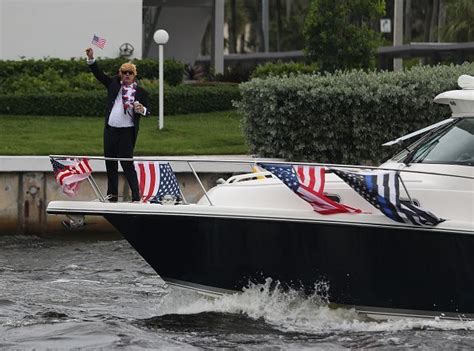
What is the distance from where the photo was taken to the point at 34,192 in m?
18.9

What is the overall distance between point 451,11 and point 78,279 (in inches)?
1738

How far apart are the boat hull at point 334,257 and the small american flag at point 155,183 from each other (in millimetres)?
579

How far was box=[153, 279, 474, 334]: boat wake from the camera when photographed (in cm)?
1167

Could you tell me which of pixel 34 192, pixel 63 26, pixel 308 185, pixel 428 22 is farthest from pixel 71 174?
pixel 428 22

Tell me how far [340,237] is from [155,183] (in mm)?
1902

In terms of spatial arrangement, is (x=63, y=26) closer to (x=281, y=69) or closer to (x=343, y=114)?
(x=281, y=69)

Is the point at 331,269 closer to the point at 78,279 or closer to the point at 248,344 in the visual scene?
the point at 248,344

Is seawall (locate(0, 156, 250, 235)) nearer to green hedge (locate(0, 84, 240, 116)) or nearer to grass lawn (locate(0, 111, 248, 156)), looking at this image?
grass lawn (locate(0, 111, 248, 156))

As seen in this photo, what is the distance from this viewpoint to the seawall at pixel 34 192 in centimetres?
1880

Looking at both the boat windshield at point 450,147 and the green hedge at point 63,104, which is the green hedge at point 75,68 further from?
the boat windshield at point 450,147

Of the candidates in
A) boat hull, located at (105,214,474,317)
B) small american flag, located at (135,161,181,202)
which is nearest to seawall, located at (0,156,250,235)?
small american flag, located at (135,161,181,202)

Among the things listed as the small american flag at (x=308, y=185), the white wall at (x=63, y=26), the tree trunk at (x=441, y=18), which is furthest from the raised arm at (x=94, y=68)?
the tree trunk at (x=441, y=18)

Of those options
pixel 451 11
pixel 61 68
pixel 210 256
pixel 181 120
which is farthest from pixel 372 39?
pixel 451 11

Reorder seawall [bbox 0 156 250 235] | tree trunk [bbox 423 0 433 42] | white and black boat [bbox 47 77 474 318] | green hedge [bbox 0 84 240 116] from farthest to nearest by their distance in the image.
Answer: tree trunk [bbox 423 0 433 42] < green hedge [bbox 0 84 240 116] < seawall [bbox 0 156 250 235] < white and black boat [bbox 47 77 474 318]
